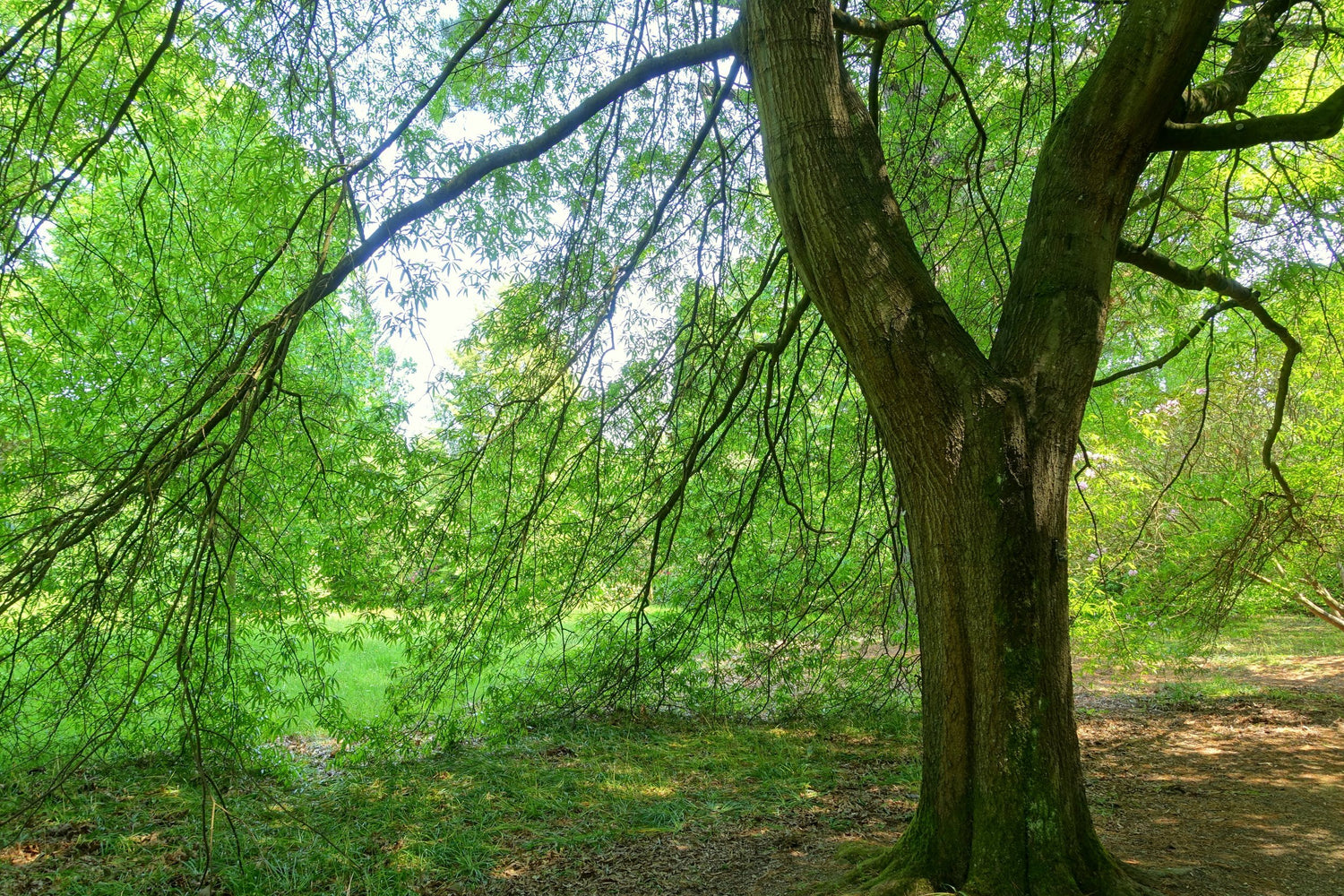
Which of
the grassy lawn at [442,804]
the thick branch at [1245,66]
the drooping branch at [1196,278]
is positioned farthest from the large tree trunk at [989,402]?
the grassy lawn at [442,804]

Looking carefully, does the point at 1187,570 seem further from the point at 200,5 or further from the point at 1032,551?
the point at 200,5

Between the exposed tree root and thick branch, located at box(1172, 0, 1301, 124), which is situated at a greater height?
thick branch, located at box(1172, 0, 1301, 124)

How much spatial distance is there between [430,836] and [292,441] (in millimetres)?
2071

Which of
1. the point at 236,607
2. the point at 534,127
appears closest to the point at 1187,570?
the point at 534,127

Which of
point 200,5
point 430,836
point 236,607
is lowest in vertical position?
point 430,836

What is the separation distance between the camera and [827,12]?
2674 mm

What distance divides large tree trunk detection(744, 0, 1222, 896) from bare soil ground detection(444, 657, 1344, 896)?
791 mm

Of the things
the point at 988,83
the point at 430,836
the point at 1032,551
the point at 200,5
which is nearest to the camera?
the point at 1032,551

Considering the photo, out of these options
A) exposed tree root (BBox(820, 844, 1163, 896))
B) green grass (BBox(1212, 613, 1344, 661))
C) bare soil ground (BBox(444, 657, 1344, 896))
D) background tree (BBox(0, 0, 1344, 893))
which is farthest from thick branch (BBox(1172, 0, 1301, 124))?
green grass (BBox(1212, 613, 1344, 661))

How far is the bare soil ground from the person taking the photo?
10.0ft

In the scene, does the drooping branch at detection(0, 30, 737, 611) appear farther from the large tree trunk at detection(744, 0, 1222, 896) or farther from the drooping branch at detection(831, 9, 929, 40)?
the large tree trunk at detection(744, 0, 1222, 896)

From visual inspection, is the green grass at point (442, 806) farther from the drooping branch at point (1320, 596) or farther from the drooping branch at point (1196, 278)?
the drooping branch at point (1320, 596)

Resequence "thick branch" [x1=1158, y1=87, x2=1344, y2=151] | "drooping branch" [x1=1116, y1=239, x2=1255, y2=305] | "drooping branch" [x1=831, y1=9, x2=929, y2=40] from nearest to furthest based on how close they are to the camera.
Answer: "thick branch" [x1=1158, y1=87, x2=1344, y2=151] < "drooping branch" [x1=831, y1=9, x2=929, y2=40] < "drooping branch" [x1=1116, y1=239, x2=1255, y2=305]

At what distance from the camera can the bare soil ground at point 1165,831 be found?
306 centimetres
